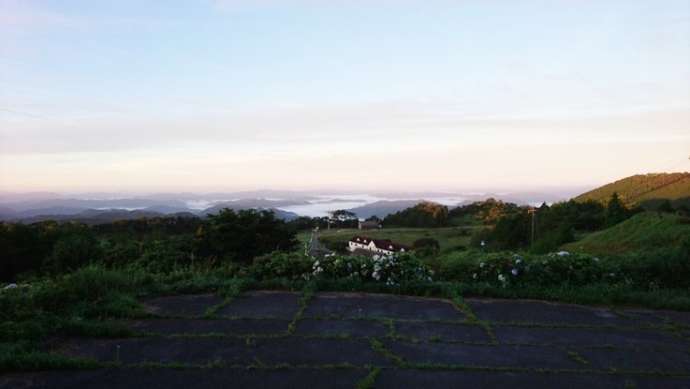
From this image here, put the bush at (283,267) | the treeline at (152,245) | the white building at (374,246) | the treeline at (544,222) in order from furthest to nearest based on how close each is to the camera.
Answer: the treeline at (544,222) < the white building at (374,246) < the treeline at (152,245) < the bush at (283,267)

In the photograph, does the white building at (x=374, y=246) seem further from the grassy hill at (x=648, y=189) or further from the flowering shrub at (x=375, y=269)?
the grassy hill at (x=648, y=189)

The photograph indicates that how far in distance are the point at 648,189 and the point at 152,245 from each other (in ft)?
157

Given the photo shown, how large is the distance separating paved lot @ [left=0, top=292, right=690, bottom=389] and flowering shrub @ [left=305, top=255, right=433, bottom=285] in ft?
2.63

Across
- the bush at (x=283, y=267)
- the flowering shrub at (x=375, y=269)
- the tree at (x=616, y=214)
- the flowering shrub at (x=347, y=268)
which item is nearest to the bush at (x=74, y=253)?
the bush at (x=283, y=267)

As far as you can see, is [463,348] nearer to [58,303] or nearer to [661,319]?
[661,319]

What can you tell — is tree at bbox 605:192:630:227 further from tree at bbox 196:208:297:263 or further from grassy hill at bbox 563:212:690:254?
tree at bbox 196:208:297:263

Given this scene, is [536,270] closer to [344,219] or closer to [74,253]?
[74,253]

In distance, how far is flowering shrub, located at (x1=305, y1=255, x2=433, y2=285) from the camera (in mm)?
6828

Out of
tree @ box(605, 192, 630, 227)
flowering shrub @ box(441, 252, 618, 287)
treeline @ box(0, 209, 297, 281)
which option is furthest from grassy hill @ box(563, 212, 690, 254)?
treeline @ box(0, 209, 297, 281)

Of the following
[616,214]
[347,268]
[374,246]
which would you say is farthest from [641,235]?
[374,246]

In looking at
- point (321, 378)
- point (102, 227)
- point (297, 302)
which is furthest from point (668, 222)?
point (102, 227)

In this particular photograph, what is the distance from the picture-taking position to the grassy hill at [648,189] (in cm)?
3966

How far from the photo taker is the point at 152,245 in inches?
544

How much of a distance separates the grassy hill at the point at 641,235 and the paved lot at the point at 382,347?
411 inches
